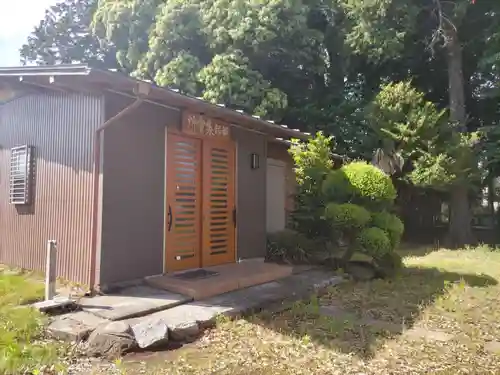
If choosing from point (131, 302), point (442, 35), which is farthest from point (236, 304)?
point (442, 35)

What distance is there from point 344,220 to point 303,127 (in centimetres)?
867

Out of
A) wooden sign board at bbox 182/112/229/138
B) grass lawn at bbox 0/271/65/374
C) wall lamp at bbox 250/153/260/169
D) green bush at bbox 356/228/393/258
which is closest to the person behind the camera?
grass lawn at bbox 0/271/65/374

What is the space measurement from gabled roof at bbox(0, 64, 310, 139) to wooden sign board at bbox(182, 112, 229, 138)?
0.18 m

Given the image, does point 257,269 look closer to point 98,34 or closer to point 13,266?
point 13,266

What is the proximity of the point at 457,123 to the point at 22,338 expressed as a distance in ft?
40.4

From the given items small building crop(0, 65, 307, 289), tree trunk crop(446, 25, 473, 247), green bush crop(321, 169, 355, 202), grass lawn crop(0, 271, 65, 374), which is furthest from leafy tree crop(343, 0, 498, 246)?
grass lawn crop(0, 271, 65, 374)

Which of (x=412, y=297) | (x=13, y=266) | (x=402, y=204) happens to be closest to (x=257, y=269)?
(x=412, y=297)

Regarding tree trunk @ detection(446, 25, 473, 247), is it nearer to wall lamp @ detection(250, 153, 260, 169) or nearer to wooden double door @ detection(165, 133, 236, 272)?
wall lamp @ detection(250, 153, 260, 169)

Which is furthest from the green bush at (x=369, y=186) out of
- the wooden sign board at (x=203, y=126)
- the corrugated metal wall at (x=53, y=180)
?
the corrugated metal wall at (x=53, y=180)

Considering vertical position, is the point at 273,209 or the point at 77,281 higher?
the point at 273,209

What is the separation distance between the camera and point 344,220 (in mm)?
6734

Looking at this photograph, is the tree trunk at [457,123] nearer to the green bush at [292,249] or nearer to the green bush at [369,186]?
the green bush at [369,186]

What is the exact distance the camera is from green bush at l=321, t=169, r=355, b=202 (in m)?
7.13

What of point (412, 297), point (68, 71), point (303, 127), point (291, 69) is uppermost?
point (291, 69)
